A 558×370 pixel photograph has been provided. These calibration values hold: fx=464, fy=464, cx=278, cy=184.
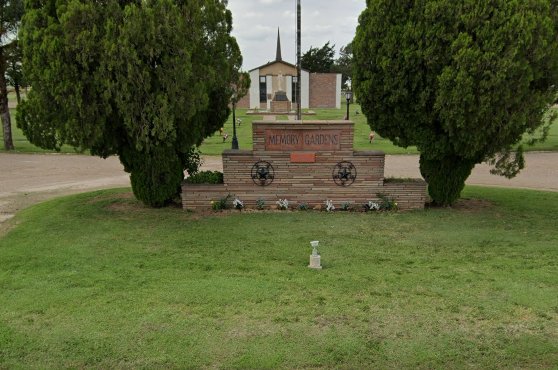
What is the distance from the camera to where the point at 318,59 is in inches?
3031

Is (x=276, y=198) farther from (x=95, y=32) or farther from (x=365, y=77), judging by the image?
(x=95, y=32)

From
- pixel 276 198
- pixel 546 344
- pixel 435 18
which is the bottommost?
pixel 546 344

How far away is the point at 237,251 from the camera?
7.50m

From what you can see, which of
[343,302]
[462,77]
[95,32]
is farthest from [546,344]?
Answer: [95,32]

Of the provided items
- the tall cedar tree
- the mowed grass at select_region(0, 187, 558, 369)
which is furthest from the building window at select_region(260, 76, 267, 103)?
the mowed grass at select_region(0, 187, 558, 369)

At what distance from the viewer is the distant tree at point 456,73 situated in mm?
8617

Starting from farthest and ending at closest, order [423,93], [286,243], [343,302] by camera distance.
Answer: [423,93] < [286,243] < [343,302]

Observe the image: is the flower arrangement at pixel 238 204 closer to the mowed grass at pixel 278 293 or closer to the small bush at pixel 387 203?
the mowed grass at pixel 278 293

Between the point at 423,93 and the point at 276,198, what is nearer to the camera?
the point at 423,93

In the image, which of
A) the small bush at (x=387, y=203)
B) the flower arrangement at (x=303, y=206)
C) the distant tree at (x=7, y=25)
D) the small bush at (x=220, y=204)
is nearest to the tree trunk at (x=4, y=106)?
the distant tree at (x=7, y=25)

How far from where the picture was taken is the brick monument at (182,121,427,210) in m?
10.2

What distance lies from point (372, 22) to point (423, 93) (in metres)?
1.81

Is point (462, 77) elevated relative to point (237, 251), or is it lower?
elevated

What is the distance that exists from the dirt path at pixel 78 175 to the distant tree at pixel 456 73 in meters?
5.39
